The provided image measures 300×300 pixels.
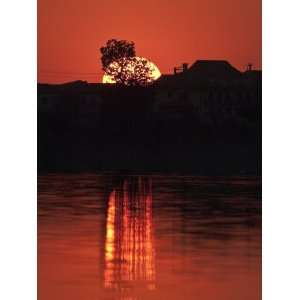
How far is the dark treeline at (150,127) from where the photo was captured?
166 feet

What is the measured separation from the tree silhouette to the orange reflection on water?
2994cm

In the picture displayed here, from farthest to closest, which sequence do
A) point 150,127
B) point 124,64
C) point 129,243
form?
point 150,127 → point 124,64 → point 129,243

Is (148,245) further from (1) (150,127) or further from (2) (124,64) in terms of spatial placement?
(1) (150,127)

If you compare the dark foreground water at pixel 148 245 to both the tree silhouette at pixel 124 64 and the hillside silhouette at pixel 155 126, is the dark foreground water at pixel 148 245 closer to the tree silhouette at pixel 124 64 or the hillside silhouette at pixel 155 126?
the hillside silhouette at pixel 155 126

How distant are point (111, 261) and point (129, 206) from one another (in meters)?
9.69

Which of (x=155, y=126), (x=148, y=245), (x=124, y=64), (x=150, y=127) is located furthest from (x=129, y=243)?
(x=155, y=126)

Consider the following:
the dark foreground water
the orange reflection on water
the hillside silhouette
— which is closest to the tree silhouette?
the hillside silhouette

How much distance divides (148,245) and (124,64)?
138 feet

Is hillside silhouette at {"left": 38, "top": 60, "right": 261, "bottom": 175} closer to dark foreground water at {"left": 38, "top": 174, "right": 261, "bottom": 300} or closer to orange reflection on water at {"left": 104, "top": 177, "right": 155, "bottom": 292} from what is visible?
orange reflection on water at {"left": 104, "top": 177, "right": 155, "bottom": 292}

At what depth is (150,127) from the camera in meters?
61.1
